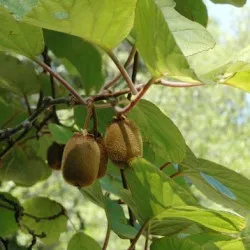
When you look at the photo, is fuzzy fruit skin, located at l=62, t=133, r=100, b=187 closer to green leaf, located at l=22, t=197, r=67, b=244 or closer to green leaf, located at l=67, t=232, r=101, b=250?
green leaf, located at l=67, t=232, r=101, b=250

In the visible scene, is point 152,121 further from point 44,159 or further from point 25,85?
point 44,159

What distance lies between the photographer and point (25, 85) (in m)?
1.20


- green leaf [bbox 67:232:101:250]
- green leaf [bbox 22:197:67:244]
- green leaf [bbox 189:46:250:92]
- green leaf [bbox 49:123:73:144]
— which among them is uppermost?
green leaf [bbox 189:46:250:92]

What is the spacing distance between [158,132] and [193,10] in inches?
10.8

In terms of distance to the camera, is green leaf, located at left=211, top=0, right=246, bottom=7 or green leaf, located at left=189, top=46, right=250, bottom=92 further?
green leaf, located at left=211, top=0, right=246, bottom=7

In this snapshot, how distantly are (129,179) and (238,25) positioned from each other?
11459 millimetres

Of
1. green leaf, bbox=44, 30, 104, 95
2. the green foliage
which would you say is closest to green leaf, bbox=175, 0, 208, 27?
the green foliage

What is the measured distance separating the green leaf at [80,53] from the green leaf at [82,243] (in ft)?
0.94

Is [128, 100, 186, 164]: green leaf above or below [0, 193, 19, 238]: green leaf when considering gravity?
above

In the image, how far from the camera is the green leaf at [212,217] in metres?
0.69

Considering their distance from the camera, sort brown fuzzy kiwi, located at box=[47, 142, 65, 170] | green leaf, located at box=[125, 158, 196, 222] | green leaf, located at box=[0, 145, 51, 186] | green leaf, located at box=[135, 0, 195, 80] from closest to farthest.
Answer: green leaf, located at box=[135, 0, 195, 80]
green leaf, located at box=[125, 158, 196, 222]
brown fuzzy kiwi, located at box=[47, 142, 65, 170]
green leaf, located at box=[0, 145, 51, 186]

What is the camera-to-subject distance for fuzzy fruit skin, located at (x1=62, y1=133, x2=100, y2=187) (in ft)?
2.33

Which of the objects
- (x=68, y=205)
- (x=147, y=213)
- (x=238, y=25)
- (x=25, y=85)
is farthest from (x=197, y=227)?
(x=238, y=25)

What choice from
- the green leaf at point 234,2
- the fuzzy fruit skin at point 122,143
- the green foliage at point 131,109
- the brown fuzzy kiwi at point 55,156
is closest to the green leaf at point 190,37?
the green foliage at point 131,109
